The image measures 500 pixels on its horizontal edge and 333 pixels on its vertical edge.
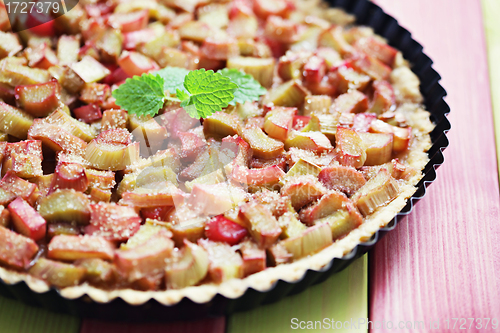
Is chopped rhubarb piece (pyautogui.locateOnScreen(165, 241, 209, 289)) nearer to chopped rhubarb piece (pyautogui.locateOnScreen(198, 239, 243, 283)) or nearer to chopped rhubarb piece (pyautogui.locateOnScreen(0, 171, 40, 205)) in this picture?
chopped rhubarb piece (pyautogui.locateOnScreen(198, 239, 243, 283))

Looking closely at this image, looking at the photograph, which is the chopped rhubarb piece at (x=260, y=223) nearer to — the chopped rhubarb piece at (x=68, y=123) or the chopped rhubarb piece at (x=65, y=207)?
the chopped rhubarb piece at (x=65, y=207)

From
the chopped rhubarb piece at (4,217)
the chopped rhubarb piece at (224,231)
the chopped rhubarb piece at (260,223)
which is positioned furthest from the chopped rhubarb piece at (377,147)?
the chopped rhubarb piece at (4,217)

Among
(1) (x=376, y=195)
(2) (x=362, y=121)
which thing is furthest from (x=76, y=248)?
(2) (x=362, y=121)

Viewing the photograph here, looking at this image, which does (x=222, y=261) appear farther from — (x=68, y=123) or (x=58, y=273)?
(x=68, y=123)

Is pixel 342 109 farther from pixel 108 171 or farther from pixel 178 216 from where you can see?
pixel 108 171

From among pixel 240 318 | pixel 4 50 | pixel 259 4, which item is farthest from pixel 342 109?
pixel 4 50

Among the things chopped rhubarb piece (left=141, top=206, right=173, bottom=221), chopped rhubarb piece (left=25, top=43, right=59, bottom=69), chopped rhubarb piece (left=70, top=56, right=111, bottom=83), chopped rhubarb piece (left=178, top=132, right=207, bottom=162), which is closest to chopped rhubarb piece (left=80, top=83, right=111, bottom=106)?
chopped rhubarb piece (left=70, top=56, right=111, bottom=83)
